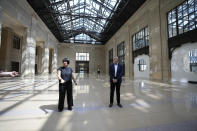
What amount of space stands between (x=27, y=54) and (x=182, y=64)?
52.6ft

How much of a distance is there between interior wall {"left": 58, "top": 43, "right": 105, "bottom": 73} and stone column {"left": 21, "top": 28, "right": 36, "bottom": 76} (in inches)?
673

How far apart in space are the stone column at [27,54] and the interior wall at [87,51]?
17087mm

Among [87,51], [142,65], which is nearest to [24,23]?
[142,65]

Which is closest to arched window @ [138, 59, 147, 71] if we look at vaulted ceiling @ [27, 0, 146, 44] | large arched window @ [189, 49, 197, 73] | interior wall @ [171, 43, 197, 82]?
interior wall @ [171, 43, 197, 82]

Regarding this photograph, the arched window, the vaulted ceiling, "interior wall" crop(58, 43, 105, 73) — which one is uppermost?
the vaulted ceiling

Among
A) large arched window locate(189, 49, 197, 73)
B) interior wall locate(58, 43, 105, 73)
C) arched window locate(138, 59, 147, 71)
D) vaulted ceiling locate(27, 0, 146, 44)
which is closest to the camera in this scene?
large arched window locate(189, 49, 197, 73)

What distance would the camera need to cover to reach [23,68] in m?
13.1

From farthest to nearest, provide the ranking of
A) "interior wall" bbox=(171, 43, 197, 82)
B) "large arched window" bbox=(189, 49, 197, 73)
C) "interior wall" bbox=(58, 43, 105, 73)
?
"interior wall" bbox=(58, 43, 105, 73) → "interior wall" bbox=(171, 43, 197, 82) → "large arched window" bbox=(189, 49, 197, 73)

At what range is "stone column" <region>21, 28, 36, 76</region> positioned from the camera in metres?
13.1

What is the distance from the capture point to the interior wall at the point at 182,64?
8.96 meters

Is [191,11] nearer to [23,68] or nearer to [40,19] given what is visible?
[23,68]

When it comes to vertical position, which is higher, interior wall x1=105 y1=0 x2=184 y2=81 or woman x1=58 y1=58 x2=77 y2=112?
interior wall x1=105 y1=0 x2=184 y2=81

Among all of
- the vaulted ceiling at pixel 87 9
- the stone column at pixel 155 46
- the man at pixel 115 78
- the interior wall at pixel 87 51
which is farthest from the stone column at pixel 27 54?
the interior wall at pixel 87 51

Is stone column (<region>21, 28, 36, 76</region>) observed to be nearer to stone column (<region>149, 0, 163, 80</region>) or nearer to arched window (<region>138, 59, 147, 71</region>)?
arched window (<region>138, 59, 147, 71</region>)
